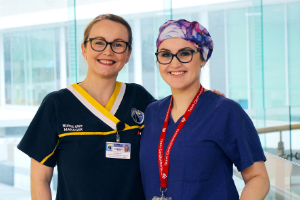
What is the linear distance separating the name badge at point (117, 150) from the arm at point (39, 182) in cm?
32

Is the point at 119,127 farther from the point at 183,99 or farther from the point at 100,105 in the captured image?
the point at 183,99

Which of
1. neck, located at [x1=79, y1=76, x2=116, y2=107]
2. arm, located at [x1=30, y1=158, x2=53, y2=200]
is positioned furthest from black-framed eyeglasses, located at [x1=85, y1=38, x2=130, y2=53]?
arm, located at [x1=30, y1=158, x2=53, y2=200]

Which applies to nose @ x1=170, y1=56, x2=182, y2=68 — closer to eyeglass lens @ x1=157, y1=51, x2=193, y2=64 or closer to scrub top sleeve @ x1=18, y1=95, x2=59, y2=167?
eyeglass lens @ x1=157, y1=51, x2=193, y2=64

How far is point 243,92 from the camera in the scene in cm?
397

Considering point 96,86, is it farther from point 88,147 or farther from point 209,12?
point 209,12

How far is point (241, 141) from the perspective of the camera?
122 centimetres

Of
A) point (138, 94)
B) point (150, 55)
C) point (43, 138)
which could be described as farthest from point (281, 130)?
point (43, 138)

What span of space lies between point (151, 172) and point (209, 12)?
3054 mm

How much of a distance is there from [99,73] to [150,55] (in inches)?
94.3

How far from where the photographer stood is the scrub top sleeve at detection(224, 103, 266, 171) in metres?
1.22

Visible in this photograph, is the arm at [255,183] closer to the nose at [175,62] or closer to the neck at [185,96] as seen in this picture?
the neck at [185,96]

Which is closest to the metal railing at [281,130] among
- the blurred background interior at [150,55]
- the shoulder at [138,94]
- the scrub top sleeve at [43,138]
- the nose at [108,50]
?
the blurred background interior at [150,55]

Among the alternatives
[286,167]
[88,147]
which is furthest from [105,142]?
[286,167]

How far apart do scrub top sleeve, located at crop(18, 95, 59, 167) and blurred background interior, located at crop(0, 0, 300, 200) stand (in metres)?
2.32
